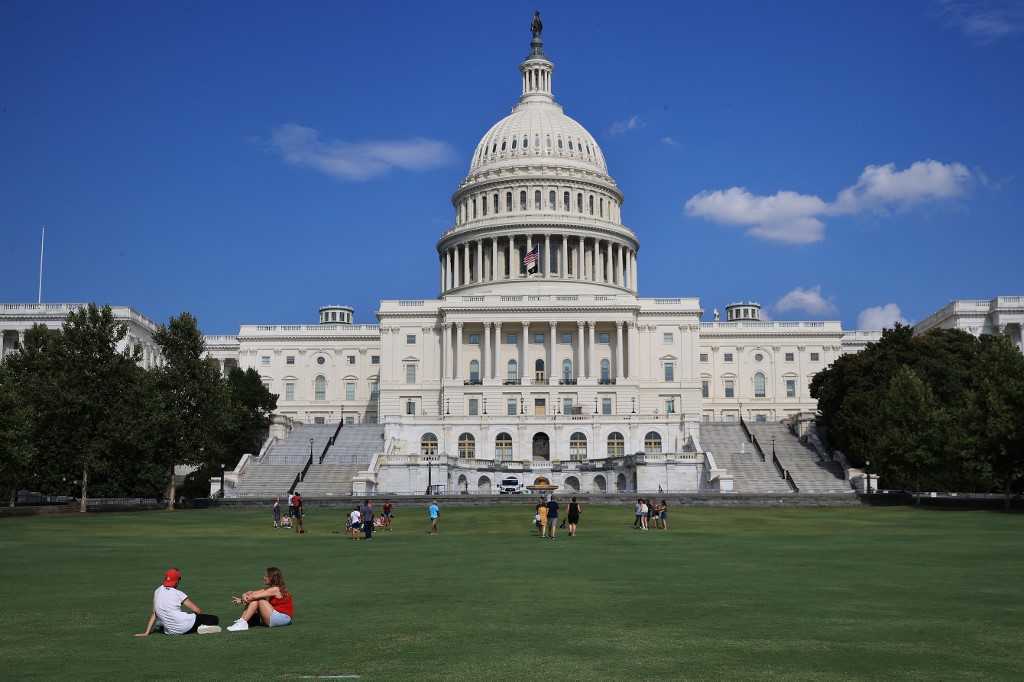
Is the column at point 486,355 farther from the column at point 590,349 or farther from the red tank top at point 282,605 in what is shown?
the red tank top at point 282,605

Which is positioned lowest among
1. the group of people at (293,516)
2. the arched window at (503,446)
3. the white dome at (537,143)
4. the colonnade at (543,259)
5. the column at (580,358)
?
the group of people at (293,516)

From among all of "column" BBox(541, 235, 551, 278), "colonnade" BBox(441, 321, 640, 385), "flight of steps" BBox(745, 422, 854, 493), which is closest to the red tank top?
"flight of steps" BBox(745, 422, 854, 493)

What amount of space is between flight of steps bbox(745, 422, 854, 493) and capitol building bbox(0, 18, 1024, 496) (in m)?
0.38

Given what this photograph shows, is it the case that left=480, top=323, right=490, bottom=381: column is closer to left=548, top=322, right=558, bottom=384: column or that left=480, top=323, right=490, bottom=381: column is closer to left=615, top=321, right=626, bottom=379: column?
left=548, top=322, right=558, bottom=384: column

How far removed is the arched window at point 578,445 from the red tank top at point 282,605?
89.3 meters

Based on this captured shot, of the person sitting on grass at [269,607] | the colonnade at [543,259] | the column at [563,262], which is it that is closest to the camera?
the person sitting on grass at [269,607]

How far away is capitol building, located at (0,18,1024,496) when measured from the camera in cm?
9844

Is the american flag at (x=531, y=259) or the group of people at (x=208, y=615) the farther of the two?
the american flag at (x=531, y=259)

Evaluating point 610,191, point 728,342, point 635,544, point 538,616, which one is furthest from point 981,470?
point 610,191

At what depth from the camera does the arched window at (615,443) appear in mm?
109750

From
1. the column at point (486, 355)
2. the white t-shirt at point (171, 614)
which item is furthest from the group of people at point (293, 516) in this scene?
the column at point (486, 355)

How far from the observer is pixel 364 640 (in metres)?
18.3

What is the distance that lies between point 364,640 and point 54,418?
5388 centimetres

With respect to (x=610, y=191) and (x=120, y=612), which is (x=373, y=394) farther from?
(x=120, y=612)
